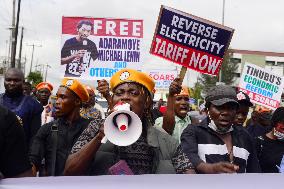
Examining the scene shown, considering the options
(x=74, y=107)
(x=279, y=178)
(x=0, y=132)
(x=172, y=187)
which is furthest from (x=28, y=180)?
(x=74, y=107)

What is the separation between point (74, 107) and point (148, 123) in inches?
57.3

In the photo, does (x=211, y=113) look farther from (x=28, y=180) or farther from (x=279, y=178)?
(x=28, y=180)

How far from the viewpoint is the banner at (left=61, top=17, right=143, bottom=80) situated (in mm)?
7559

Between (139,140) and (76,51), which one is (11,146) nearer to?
(139,140)

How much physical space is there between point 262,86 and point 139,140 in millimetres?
7526

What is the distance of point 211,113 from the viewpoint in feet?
11.5

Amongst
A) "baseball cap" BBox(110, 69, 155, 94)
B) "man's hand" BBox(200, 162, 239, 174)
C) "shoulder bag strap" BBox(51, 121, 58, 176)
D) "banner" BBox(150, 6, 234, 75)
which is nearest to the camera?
"baseball cap" BBox(110, 69, 155, 94)

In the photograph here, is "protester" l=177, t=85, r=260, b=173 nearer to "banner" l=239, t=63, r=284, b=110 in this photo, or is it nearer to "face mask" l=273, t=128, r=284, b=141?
"face mask" l=273, t=128, r=284, b=141

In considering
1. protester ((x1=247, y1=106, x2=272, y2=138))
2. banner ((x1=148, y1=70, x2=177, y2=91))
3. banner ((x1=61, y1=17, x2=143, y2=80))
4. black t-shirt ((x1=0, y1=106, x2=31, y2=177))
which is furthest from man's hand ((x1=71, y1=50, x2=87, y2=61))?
banner ((x1=148, y1=70, x2=177, y2=91))

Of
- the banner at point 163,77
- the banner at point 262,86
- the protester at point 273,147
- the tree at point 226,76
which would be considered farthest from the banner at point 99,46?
the tree at point 226,76

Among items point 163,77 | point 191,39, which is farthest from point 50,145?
point 163,77

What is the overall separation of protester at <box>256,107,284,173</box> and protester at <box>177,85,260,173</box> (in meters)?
0.63

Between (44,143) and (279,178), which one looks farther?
(44,143)

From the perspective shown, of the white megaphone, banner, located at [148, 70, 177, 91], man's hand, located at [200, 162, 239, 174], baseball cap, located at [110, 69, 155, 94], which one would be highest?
baseball cap, located at [110, 69, 155, 94]
